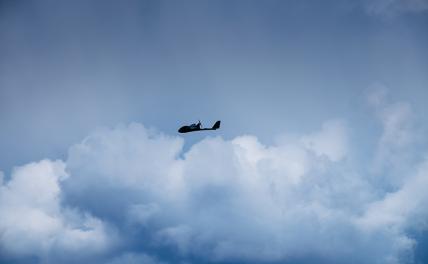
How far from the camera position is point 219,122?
11788 cm

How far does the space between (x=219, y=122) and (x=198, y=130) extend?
35.3 ft

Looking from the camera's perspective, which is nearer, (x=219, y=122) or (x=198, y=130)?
(x=198, y=130)

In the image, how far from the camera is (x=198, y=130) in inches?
4323
